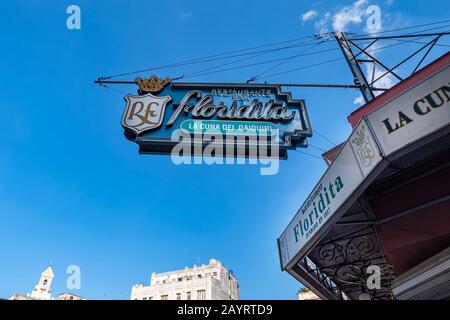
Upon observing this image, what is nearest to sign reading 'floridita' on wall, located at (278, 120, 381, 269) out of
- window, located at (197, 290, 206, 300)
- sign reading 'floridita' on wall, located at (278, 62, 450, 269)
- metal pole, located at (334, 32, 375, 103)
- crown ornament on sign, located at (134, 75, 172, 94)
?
sign reading 'floridita' on wall, located at (278, 62, 450, 269)

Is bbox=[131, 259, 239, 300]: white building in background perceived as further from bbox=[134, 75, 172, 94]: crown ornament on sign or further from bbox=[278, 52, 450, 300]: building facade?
bbox=[134, 75, 172, 94]: crown ornament on sign

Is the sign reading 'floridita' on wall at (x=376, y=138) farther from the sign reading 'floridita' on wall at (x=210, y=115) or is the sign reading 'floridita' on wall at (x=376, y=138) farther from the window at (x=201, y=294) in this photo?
the window at (x=201, y=294)

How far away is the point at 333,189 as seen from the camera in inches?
176

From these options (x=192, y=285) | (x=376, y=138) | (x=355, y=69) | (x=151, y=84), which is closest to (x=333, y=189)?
(x=376, y=138)

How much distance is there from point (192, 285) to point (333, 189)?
58919 millimetres

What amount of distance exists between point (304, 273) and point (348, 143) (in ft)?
8.91

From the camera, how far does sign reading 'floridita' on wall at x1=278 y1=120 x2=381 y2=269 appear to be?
13.2ft

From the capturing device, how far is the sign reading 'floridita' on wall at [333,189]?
404cm

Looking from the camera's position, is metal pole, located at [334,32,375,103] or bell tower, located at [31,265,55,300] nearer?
metal pole, located at [334,32,375,103]

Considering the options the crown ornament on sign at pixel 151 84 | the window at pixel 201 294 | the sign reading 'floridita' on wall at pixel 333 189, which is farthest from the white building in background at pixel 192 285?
the sign reading 'floridita' on wall at pixel 333 189

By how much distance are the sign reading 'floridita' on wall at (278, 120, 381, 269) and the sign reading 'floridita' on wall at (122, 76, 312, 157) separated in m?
1.55

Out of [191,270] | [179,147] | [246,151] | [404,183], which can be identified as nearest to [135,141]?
[179,147]

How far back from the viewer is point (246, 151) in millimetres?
5949
